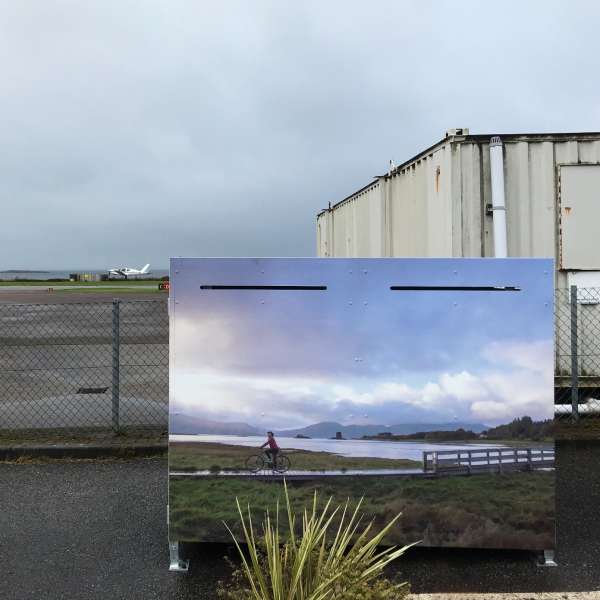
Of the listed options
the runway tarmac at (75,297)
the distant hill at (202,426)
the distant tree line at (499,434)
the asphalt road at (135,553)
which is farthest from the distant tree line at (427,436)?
the runway tarmac at (75,297)

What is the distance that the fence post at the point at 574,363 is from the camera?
251 inches

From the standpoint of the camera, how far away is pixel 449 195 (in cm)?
655

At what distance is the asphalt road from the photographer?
3260 millimetres

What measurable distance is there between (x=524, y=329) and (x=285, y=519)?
167cm

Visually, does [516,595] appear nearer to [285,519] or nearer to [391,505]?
[391,505]

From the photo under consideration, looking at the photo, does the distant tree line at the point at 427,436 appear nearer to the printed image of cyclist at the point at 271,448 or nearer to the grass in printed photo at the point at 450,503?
the grass in printed photo at the point at 450,503

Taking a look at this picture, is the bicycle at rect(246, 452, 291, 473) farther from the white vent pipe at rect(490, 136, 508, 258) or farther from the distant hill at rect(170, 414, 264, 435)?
the white vent pipe at rect(490, 136, 508, 258)

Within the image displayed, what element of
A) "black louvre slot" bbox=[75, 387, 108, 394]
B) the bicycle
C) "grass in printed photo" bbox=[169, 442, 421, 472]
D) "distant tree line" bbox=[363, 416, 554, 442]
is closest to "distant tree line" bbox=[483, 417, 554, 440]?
"distant tree line" bbox=[363, 416, 554, 442]

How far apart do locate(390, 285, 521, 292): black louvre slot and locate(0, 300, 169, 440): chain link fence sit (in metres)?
3.81

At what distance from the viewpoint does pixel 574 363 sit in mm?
6422

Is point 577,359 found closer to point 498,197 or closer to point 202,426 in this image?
point 498,197

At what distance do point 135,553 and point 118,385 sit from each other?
2919 millimetres

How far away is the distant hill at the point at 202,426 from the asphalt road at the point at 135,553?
0.81 meters

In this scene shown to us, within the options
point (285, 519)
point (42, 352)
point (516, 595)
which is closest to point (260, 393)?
point (285, 519)
